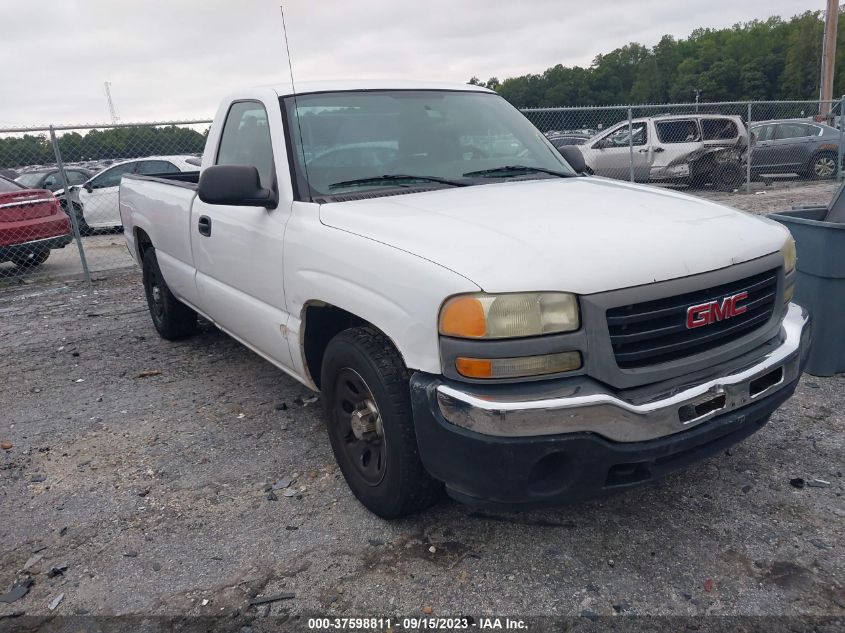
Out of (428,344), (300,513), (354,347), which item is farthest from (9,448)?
(428,344)

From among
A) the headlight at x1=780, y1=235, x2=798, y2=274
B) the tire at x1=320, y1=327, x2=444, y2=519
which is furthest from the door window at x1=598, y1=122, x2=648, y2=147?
the tire at x1=320, y1=327, x2=444, y2=519

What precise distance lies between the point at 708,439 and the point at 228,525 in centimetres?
204

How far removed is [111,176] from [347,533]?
11.8 m

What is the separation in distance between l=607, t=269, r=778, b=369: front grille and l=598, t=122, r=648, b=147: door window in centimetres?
1279

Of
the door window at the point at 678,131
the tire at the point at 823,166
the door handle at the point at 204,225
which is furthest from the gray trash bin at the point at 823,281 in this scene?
the tire at the point at 823,166

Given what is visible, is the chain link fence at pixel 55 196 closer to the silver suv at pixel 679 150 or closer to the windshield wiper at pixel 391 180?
the windshield wiper at pixel 391 180

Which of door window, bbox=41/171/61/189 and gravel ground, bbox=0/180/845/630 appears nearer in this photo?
gravel ground, bbox=0/180/845/630

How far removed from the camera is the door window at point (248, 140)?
3.61 meters

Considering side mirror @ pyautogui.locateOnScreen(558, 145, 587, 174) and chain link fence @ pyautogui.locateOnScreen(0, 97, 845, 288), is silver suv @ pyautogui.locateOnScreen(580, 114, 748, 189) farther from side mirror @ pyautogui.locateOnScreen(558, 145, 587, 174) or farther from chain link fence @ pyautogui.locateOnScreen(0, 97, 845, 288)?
side mirror @ pyautogui.locateOnScreen(558, 145, 587, 174)

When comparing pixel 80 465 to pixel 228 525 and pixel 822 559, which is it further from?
pixel 822 559

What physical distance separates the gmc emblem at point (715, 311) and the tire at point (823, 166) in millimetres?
Answer: 14985

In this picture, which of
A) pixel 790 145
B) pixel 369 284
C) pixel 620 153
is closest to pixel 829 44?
pixel 790 145

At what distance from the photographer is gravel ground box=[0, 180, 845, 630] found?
8.13ft

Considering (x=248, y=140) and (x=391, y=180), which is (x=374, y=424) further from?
(x=248, y=140)
